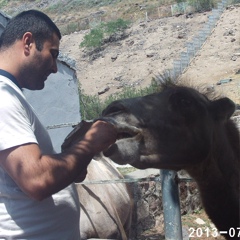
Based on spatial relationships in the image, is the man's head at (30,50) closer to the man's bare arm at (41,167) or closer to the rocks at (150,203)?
the man's bare arm at (41,167)

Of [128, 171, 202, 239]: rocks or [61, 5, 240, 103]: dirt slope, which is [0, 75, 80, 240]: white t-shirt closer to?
[128, 171, 202, 239]: rocks

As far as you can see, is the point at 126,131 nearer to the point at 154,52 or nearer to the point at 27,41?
the point at 27,41

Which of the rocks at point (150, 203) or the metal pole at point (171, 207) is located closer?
the metal pole at point (171, 207)

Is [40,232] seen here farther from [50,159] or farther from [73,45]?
[73,45]

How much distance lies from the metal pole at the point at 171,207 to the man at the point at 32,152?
129 cm

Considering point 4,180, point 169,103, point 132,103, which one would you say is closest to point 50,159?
point 4,180

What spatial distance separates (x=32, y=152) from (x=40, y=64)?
553 millimetres

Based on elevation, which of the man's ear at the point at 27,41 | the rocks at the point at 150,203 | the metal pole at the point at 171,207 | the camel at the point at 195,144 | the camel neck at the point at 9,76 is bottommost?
the rocks at the point at 150,203

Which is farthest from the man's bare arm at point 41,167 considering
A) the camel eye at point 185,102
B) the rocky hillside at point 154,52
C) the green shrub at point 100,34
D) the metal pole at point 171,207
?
the green shrub at point 100,34

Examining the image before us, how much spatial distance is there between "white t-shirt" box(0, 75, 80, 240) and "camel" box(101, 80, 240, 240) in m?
0.58

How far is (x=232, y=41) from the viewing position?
123 ft

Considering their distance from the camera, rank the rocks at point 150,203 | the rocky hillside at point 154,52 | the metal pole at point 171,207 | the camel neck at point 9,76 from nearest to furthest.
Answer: the camel neck at point 9,76, the metal pole at point 171,207, the rocks at point 150,203, the rocky hillside at point 154,52

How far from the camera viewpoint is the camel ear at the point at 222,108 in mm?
3469

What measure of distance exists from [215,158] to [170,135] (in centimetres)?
33
